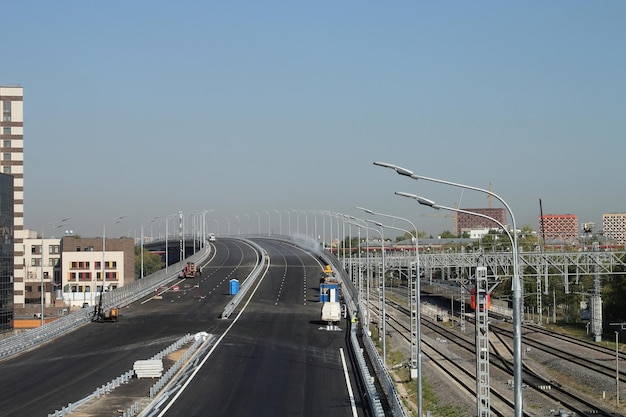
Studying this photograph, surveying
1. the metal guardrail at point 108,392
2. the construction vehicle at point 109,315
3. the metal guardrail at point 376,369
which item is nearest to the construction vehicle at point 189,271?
the metal guardrail at point 376,369

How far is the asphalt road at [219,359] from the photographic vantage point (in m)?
40.4

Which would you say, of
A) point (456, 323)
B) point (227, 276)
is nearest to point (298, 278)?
point (227, 276)

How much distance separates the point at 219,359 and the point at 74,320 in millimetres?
24979

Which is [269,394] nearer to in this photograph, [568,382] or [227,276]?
[568,382]

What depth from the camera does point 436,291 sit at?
6378 inches

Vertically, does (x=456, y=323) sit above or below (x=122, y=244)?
below

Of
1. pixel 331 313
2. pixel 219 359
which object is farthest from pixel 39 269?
pixel 219 359

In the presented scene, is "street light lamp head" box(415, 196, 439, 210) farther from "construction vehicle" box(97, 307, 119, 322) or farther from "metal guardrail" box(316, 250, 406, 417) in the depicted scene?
"construction vehicle" box(97, 307, 119, 322)

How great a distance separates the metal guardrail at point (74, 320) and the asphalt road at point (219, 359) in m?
0.94

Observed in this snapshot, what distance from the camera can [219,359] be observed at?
54281mm

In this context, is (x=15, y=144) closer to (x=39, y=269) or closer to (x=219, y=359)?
(x=39, y=269)

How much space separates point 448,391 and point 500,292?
93.3m

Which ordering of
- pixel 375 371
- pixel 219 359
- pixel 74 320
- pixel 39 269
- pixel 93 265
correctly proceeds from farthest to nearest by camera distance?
pixel 39 269, pixel 93 265, pixel 74 320, pixel 219 359, pixel 375 371

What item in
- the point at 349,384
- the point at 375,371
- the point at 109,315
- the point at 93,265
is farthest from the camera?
the point at 93,265
